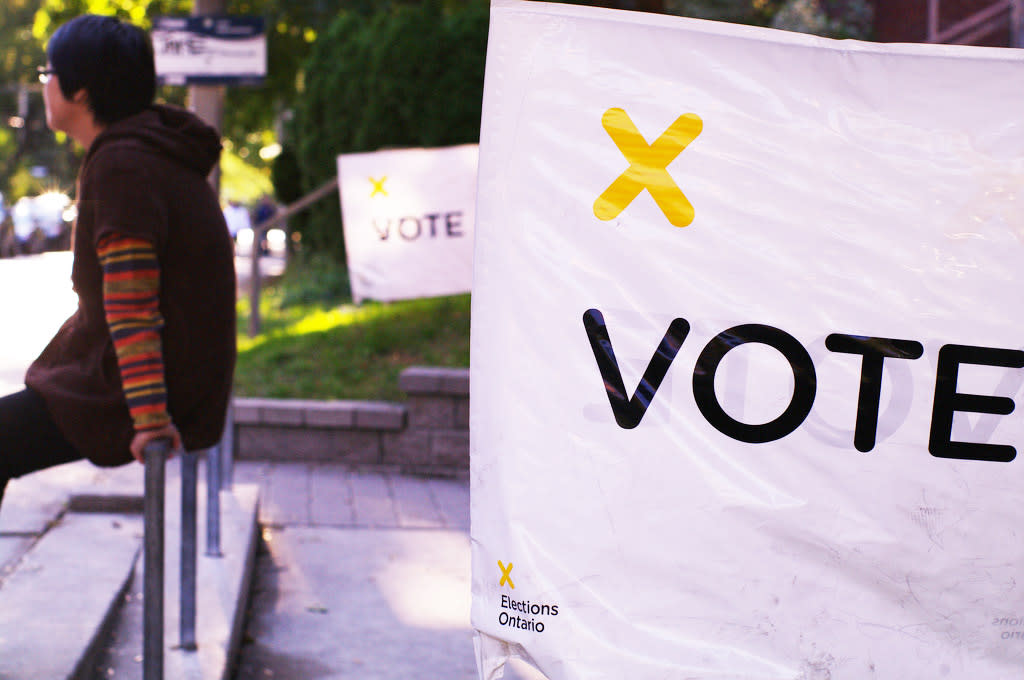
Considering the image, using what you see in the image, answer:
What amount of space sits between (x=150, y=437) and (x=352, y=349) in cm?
625

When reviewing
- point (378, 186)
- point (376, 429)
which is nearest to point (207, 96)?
point (378, 186)

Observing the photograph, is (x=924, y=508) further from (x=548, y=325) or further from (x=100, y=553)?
(x=100, y=553)

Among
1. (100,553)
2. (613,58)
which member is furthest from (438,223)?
(613,58)

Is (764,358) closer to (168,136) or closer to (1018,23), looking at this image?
(168,136)

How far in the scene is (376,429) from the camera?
751 centimetres

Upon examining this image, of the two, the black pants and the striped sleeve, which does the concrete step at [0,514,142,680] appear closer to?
the black pants

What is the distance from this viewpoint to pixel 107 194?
298 cm

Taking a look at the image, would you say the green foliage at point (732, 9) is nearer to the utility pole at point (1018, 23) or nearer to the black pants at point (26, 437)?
the utility pole at point (1018, 23)

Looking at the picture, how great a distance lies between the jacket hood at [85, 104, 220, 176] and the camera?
3.11 metres

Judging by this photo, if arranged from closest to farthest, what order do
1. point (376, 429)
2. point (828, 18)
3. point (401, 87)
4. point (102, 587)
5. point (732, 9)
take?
1. point (102, 587)
2. point (376, 429)
3. point (401, 87)
4. point (828, 18)
5. point (732, 9)

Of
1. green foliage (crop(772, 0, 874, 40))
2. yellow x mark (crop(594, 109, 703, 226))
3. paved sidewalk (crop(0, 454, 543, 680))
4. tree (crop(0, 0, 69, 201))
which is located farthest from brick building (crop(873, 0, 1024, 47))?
tree (crop(0, 0, 69, 201))

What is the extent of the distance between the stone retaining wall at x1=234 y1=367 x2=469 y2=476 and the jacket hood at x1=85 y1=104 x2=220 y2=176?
4.06 meters

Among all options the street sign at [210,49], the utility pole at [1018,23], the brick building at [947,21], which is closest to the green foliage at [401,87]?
the street sign at [210,49]

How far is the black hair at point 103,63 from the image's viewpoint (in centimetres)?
312
